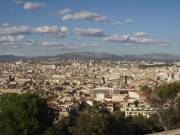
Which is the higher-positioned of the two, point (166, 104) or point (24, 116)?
point (166, 104)

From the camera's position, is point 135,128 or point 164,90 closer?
point 164,90

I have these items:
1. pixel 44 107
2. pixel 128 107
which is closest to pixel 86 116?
pixel 44 107

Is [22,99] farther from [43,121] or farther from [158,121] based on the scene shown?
[158,121]

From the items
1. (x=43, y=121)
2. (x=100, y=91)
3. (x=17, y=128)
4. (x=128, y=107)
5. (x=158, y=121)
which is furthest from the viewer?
(x=100, y=91)

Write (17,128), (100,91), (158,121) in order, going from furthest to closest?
(100,91) → (158,121) → (17,128)

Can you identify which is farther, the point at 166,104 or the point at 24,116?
the point at 166,104

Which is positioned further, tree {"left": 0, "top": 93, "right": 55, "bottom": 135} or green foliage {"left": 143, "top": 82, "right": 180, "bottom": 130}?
green foliage {"left": 143, "top": 82, "right": 180, "bottom": 130}

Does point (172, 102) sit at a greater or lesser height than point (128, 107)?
greater

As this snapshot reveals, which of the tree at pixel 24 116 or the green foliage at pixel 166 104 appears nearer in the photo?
the tree at pixel 24 116
